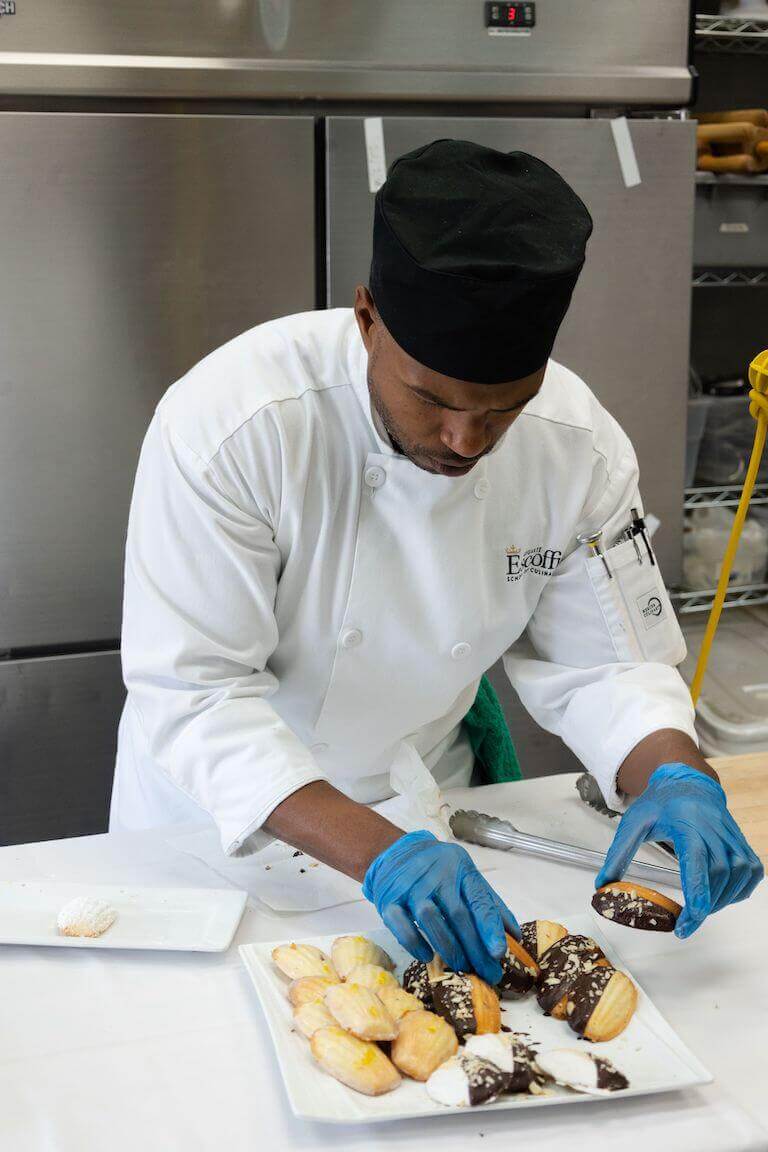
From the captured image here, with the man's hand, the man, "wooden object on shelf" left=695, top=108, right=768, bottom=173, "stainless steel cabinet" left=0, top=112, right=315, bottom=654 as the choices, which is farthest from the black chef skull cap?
"wooden object on shelf" left=695, top=108, right=768, bottom=173

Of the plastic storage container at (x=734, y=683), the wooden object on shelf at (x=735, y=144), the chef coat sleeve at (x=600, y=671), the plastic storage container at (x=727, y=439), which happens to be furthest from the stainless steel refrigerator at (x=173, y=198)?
the chef coat sleeve at (x=600, y=671)

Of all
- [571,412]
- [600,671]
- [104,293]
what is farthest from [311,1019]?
[104,293]

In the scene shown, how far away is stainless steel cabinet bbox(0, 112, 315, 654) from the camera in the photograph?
2.10 meters

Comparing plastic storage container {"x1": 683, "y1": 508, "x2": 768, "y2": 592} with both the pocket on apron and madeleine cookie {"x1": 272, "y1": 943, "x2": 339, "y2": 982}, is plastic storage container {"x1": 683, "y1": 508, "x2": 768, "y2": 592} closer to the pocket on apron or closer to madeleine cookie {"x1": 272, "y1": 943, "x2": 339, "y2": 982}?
the pocket on apron

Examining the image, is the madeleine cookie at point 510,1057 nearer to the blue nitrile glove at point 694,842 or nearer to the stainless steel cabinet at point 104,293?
the blue nitrile glove at point 694,842

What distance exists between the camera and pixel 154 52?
82.5 inches

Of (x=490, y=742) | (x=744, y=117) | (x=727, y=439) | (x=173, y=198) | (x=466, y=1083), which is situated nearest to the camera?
(x=466, y=1083)

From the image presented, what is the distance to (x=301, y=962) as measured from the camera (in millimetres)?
1043

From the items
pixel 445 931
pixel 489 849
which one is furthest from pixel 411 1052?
pixel 489 849

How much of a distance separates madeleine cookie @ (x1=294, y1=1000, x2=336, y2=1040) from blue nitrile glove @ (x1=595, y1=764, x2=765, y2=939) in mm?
323

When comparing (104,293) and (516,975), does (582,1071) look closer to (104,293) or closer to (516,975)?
(516,975)

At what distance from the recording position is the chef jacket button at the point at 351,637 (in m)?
1.32

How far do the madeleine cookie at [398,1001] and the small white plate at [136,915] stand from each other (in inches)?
7.0

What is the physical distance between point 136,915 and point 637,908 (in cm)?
49
